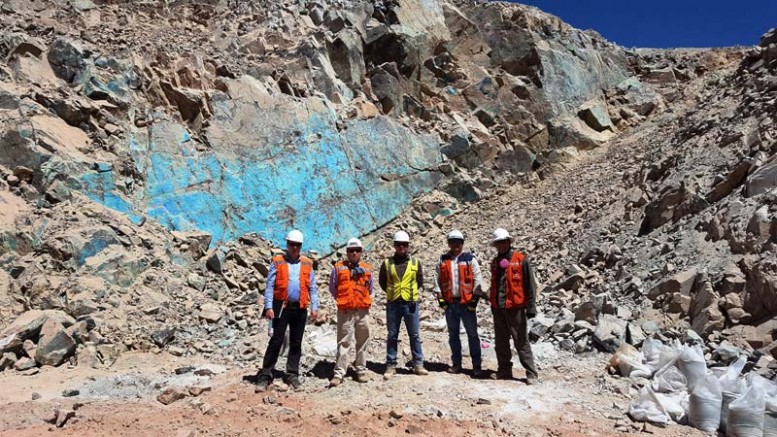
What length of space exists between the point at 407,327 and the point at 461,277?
0.82 metres

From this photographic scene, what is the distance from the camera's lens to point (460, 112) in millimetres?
17750

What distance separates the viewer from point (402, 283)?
594 cm

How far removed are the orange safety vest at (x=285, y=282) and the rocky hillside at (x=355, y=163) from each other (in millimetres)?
1770

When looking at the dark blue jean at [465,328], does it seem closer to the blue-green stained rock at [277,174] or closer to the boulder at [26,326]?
the boulder at [26,326]

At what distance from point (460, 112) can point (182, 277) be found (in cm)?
1123

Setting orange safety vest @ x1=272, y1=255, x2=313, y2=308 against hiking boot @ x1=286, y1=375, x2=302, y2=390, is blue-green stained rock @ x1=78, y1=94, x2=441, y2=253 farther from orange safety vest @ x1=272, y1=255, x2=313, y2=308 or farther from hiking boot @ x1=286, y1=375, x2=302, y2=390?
hiking boot @ x1=286, y1=375, x2=302, y2=390

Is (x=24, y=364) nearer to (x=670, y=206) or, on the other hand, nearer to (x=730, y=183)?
(x=670, y=206)

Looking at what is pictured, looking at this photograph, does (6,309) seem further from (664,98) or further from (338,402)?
(664,98)

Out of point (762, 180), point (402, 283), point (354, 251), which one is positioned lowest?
point (402, 283)

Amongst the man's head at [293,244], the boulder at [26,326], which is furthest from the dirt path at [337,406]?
the man's head at [293,244]

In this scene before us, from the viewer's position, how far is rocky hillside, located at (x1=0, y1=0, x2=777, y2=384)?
765cm

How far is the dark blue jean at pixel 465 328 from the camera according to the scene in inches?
233

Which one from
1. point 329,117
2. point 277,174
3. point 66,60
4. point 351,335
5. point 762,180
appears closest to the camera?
point 351,335

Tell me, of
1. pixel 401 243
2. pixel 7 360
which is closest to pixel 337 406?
pixel 401 243
